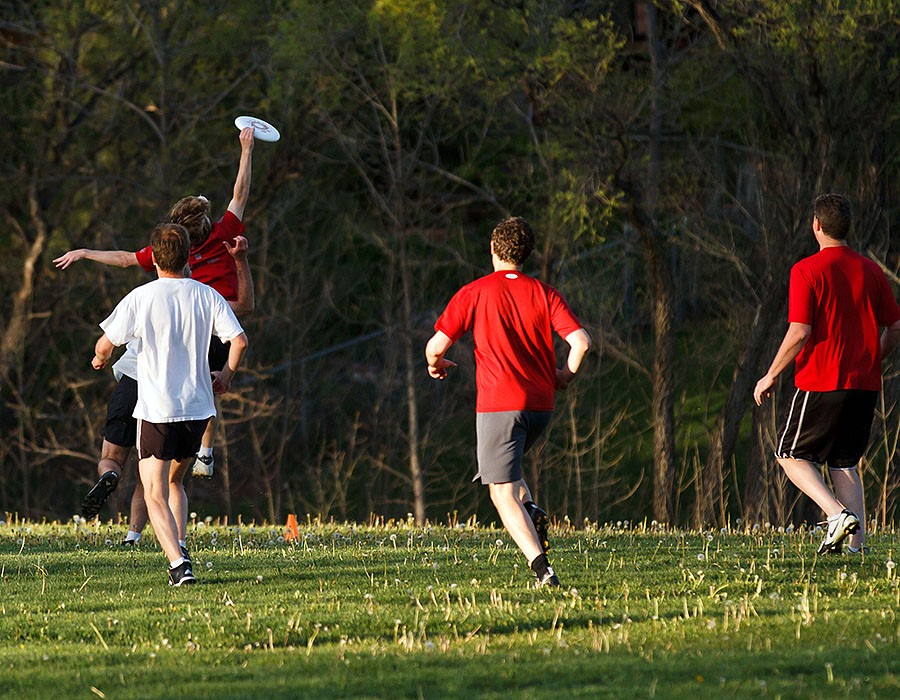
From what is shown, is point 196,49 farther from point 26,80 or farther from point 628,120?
point 628,120

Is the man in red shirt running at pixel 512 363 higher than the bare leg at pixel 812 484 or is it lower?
higher

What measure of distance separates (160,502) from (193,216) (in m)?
2.07

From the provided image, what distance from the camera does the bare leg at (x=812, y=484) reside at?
7820 millimetres

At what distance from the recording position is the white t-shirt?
Answer: 7.25 m

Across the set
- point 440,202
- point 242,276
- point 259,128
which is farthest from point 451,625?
point 440,202

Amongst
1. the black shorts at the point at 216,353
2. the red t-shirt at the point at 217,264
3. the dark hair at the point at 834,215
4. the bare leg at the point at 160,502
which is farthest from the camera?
the black shorts at the point at 216,353

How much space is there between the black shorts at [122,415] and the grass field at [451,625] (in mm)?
968

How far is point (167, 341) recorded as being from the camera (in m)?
7.25

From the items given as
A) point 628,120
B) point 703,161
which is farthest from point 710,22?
point 703,161

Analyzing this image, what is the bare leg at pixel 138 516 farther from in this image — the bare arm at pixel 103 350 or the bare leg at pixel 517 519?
the bare leg at pixel 517 519

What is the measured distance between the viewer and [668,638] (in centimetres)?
557

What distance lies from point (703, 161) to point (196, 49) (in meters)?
11.2

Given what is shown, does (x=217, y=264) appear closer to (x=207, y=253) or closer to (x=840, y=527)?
(x=207, y=253)

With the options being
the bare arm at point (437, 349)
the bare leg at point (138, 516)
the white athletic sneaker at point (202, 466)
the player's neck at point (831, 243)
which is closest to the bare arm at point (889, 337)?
the player's neck at point (831, 243)
